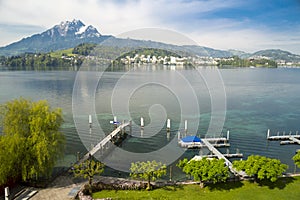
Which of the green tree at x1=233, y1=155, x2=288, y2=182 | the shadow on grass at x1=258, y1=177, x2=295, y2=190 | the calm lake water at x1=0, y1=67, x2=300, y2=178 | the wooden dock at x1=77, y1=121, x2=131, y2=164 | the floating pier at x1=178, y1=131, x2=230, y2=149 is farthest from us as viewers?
the floating pier at x1=178, y1=131, x2=230, y2=149

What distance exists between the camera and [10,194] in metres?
15.4

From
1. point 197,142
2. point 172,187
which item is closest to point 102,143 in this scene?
point 197,142

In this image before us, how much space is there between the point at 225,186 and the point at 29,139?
1387cm

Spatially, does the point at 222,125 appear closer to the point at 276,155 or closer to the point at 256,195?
the point at 276,155

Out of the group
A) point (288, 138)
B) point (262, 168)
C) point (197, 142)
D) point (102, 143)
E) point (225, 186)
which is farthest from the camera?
point (288, 138)

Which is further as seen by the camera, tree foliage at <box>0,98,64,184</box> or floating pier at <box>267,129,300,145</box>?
floating pier at <box>267,129,300,145</box>

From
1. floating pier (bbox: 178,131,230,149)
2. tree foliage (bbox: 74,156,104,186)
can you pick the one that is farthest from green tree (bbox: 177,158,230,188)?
floating pier (bbox: 178,131,230,149)

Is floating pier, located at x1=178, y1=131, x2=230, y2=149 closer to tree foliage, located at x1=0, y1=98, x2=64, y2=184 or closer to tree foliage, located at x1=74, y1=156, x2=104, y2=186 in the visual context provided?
tree foliage, located at x1=74, y1=156, x2=104, y2=186

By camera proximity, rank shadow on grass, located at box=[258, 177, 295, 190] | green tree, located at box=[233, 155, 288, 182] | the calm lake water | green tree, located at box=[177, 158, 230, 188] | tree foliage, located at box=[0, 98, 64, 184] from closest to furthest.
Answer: tree foliage, located at box=[0, 98, 64, 184]
green tree, located at box=[177, 158, 230, 188]
green tree, located at box=[233, 155, 288, 182]
shadow on grass, located at box=[258, 177, 295, 190]
the calm lake water

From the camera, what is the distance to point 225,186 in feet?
55.9

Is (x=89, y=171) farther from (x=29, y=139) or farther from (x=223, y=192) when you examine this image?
(x=223, y=192)

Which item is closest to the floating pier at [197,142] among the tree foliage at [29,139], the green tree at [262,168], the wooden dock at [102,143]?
the wooden dock at [102,143]

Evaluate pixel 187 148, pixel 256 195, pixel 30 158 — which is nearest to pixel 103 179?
pixel 30 158

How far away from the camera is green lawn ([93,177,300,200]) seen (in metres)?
15.6
